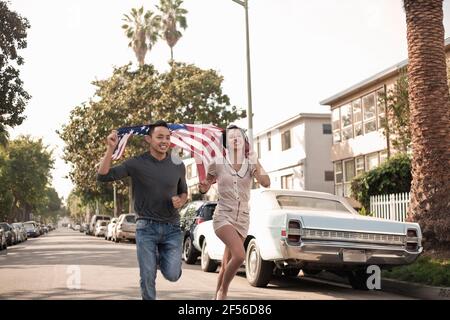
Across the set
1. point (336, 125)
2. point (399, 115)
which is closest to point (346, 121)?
point (336, 125)

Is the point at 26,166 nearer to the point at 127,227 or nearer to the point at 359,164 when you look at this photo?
the point at 127,227

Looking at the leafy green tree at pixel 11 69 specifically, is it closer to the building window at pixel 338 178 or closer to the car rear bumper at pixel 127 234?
the car rear bumper at pixel 127 234

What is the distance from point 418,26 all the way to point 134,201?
944 centimetres

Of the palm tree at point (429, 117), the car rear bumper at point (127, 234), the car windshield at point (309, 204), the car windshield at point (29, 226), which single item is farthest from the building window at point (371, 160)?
the car windshield at point (29, 226)

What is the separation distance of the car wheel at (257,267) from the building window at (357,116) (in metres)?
21.6

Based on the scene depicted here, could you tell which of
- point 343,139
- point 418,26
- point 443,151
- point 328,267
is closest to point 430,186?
point 443,151

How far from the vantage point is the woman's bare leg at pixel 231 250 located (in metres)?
6.64

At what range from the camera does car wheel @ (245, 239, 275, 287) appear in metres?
9.80

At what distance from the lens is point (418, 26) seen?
43.7 ft

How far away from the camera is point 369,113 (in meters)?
30.0

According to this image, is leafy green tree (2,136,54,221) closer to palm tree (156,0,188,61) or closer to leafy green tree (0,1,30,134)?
palm tree (156,0,188,61)

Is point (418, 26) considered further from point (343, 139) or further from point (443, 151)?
point (343, 139)

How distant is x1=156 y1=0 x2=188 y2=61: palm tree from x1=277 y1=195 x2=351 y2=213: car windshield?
38.7m

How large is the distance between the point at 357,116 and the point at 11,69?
16266 mm
